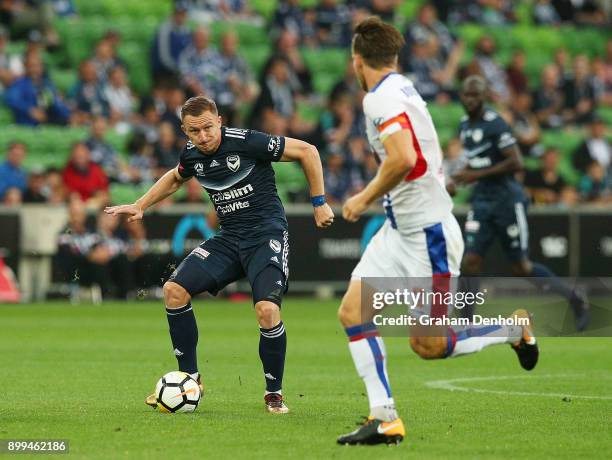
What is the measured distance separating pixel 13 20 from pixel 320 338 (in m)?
11.1

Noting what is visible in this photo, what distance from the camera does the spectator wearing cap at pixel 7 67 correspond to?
880 inches

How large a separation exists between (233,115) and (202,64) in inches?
54.6

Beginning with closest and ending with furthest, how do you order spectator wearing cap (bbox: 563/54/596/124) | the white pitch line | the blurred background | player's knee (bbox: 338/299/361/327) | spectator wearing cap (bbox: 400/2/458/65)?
player's knee (bbox: 338/299/361/327) < the white pitch line < the blurred background < spectator wearing cap (bbox: 400/2/458/65) < spectator wearing cap (bbox: 563/54/596/124)

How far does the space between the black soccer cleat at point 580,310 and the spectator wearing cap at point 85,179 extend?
822 cm

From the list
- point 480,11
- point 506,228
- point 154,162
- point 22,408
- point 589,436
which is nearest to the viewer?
point 589,436

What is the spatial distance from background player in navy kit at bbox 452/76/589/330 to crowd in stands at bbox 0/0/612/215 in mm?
7841

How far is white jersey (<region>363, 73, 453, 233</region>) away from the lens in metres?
7.48

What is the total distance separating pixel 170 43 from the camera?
23453 millimetres

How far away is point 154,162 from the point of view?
2175 centimetres

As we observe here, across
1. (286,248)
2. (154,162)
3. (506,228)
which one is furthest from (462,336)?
(154,162)

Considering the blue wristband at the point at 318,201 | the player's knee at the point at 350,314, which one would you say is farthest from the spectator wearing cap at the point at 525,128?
the player's knee at the point at 350,314

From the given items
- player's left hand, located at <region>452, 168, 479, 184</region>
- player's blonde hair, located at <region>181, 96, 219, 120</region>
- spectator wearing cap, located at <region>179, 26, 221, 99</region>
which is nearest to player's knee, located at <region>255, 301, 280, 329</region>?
player's blonde hair, located at <region>181, 96, 219, 120</region>

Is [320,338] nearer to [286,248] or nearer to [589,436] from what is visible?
[286,248]

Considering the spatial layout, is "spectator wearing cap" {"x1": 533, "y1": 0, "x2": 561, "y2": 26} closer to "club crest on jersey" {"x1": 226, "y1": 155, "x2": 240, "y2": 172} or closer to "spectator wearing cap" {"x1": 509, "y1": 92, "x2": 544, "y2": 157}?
"spectator wearing cap" {"x1": 509, "y1": 92, "x2": 544, "y2": 157}
